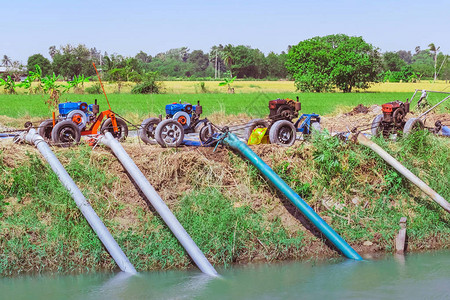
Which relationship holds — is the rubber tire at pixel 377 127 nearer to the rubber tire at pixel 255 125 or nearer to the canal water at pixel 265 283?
the rubber tire at pixel 255 125

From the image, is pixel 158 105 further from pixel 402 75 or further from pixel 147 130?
pixel 402 75

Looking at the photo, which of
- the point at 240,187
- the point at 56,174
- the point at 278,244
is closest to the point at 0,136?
the point at 56,174

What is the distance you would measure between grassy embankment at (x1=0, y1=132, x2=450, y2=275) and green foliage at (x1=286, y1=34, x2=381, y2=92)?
1377 inches

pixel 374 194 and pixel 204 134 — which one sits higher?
pixel 204 134

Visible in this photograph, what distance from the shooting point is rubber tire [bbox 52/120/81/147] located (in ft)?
32.2

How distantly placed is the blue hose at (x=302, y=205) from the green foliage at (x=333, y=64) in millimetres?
36223

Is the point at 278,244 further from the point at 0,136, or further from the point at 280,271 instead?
the point at 0,136

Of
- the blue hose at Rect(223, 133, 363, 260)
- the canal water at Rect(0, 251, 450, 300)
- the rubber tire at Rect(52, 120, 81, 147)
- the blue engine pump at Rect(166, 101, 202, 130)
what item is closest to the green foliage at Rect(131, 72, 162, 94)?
the blue engine pump at Rect(166, 101, 202, 130)

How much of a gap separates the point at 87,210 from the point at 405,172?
487cm

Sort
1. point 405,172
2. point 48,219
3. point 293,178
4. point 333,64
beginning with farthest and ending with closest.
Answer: point 333,64, point 293,178, point 405,172, point 48,219

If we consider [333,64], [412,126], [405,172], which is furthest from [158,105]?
[333,64]

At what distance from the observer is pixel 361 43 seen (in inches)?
1827

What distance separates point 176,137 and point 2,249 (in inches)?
144

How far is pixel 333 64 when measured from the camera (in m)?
45.3
